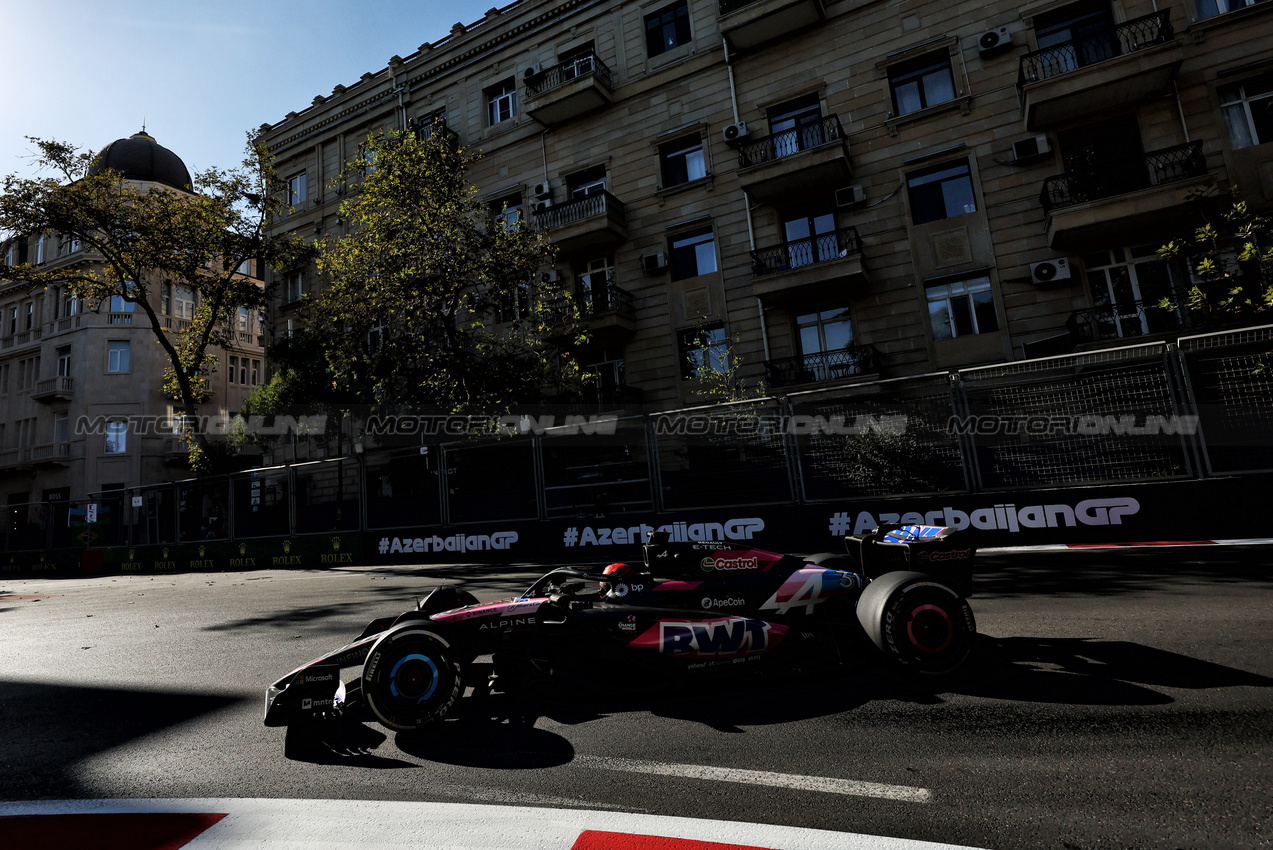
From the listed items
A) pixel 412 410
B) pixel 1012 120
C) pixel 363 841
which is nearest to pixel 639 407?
pixel 412 410

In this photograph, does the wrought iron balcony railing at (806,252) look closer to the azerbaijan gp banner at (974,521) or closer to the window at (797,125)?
the window at (797,125)

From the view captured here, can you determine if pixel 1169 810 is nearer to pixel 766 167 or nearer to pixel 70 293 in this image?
pixel 766 167

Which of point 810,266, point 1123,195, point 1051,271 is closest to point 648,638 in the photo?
point 810,266

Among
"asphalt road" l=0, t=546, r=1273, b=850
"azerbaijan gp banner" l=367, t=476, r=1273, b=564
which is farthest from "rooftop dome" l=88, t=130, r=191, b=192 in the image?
"asphalt road" l=0, t=546, r=1273, b=850

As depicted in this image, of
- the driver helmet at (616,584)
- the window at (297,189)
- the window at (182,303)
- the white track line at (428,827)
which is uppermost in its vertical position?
the window at (297,189)

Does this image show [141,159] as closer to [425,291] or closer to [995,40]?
[425,291]

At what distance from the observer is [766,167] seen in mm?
19156

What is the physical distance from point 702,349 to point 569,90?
1083 centimetres

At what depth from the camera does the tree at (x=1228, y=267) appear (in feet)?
38.1

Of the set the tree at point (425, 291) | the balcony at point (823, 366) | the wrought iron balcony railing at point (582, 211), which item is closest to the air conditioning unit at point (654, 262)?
the wrought iron balcony railing at point (582, 211)

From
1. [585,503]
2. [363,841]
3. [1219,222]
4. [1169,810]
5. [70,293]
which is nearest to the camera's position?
[1169,810]

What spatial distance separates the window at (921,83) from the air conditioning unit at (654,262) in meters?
8.23

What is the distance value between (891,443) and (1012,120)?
13.7m

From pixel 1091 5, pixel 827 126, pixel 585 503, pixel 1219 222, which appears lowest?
pixel 585 503
